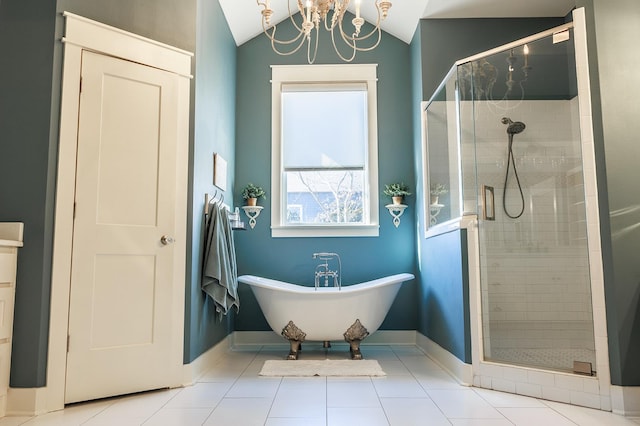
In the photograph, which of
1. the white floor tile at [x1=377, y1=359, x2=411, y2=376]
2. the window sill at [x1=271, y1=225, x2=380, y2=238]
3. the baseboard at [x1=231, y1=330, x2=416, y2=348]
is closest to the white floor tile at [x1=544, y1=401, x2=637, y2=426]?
the white floor tile at [x1=377, y1=359, x2=411, y2=376]

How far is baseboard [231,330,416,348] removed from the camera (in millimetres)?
4422

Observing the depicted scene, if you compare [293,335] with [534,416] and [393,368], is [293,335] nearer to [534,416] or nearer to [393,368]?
[393,368]

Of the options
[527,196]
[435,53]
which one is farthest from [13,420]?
[435,53]

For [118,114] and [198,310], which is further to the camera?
[198,310]

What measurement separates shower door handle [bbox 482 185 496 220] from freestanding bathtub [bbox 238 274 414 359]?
1.00 meters

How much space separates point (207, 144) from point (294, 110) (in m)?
1.46

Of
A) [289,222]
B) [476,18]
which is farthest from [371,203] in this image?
[476,18]

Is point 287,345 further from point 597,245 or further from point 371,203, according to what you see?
point 597,245

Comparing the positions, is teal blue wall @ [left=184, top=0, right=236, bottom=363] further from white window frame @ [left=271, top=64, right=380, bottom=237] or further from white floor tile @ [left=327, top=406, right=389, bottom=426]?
white floor tile @ [left=327, top=406, right=389, bottom=426]

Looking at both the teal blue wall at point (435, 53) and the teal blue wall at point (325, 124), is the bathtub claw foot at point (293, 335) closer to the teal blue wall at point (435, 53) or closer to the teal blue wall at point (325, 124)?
the teal blue wall at point (325, 124)

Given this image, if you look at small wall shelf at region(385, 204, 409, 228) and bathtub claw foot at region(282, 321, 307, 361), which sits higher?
small wall shelf at region(385, 204, 409, 228)

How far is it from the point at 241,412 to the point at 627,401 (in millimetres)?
2006

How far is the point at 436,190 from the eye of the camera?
3861 millimetres

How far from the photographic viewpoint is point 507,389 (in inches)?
109
